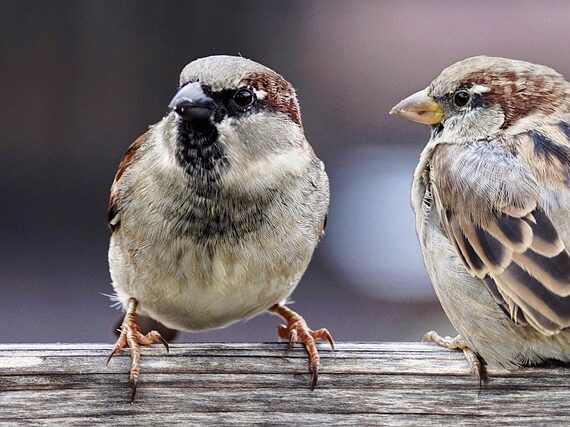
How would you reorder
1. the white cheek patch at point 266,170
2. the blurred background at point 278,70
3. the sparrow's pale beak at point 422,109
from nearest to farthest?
the white cheek patch at point 266,170 < the sparrow's pale beak at point 422,109 < the blurred background at point 278,70

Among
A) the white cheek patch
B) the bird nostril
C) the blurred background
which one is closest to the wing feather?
the white cheek patch

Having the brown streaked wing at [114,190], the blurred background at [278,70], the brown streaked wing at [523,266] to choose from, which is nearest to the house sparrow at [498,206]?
the brown streaked wing at [523,266]

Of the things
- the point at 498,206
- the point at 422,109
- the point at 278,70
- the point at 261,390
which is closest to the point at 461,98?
the point at 422,109

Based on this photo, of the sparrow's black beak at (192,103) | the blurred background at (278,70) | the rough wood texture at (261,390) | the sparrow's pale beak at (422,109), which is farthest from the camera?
the blurred background at (278,70)

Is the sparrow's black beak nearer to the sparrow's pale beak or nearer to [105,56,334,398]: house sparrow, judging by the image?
[105,56,334,398]: house sparrow

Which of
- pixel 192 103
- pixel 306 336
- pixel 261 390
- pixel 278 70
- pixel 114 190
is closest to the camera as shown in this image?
pixel 261 390

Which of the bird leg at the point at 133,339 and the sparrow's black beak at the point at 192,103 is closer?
the bird leg at the point at 133,339

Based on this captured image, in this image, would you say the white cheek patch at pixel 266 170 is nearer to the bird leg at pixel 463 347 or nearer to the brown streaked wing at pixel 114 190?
the brown streaked wing at pixel 114 190

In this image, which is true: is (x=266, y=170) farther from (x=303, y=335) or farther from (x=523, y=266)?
(x=523, y=266)
